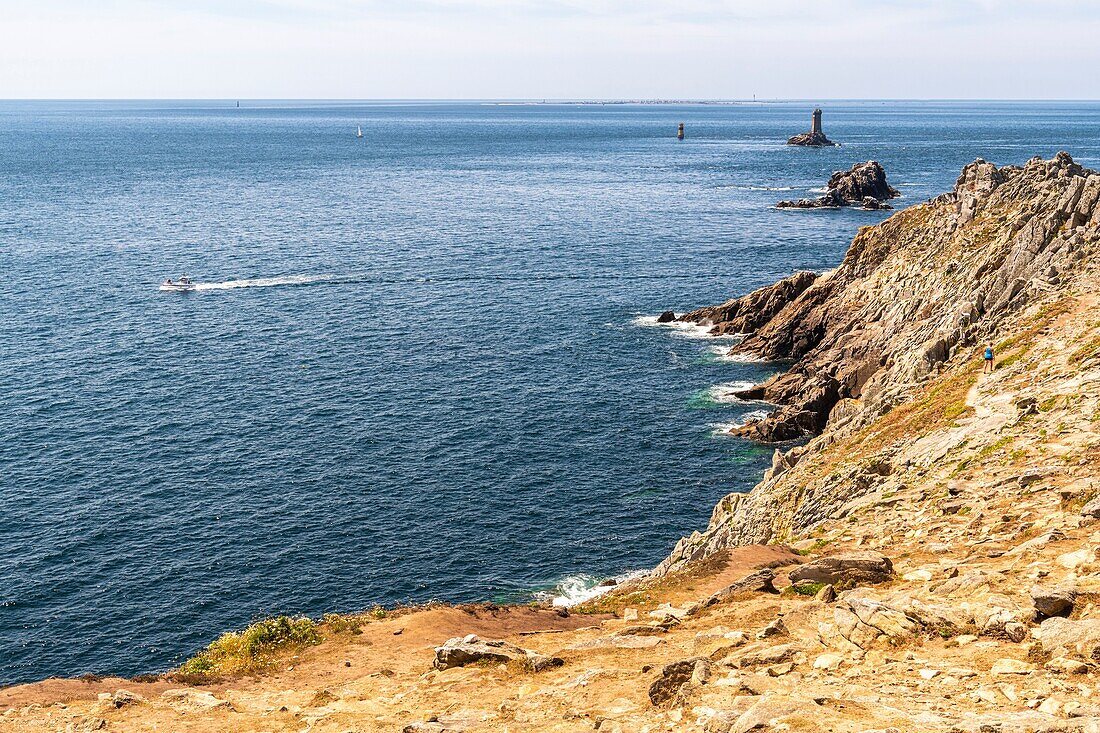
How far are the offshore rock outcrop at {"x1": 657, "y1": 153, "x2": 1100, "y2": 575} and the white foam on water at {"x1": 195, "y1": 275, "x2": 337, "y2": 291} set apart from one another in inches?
2146

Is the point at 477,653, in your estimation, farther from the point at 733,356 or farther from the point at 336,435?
the point at 733,356

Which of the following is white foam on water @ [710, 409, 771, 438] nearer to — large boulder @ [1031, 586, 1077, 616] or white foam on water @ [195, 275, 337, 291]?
large boulder @ [1031, 586, 1077, 616]

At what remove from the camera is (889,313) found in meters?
83.1

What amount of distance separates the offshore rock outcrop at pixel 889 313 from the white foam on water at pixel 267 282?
179 ft

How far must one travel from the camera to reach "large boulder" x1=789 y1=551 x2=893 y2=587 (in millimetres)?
27062

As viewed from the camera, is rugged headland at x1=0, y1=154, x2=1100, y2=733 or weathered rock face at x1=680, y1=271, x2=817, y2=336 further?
weathered rock face at x1=680, y1=271, x2=817, y2=336

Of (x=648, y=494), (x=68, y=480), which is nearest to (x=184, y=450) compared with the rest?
(x=68, y=480)

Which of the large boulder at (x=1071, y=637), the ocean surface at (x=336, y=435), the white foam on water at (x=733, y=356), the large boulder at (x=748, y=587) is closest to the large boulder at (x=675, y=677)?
the large boulder at (x=748, y=587)

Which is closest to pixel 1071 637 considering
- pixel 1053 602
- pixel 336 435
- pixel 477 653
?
pixel 1053 602

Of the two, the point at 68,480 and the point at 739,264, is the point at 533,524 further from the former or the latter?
the point at 739,264

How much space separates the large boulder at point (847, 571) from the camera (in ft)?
88.8

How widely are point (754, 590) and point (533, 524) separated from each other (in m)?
34.7

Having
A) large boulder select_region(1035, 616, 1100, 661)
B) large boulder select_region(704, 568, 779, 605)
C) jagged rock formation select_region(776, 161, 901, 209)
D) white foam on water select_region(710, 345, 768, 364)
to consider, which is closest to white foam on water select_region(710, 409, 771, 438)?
white foam on water select_region(710, 345, 768, 364)

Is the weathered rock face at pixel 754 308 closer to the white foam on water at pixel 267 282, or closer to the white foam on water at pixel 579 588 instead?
the white foam on water at pixel 579 588
